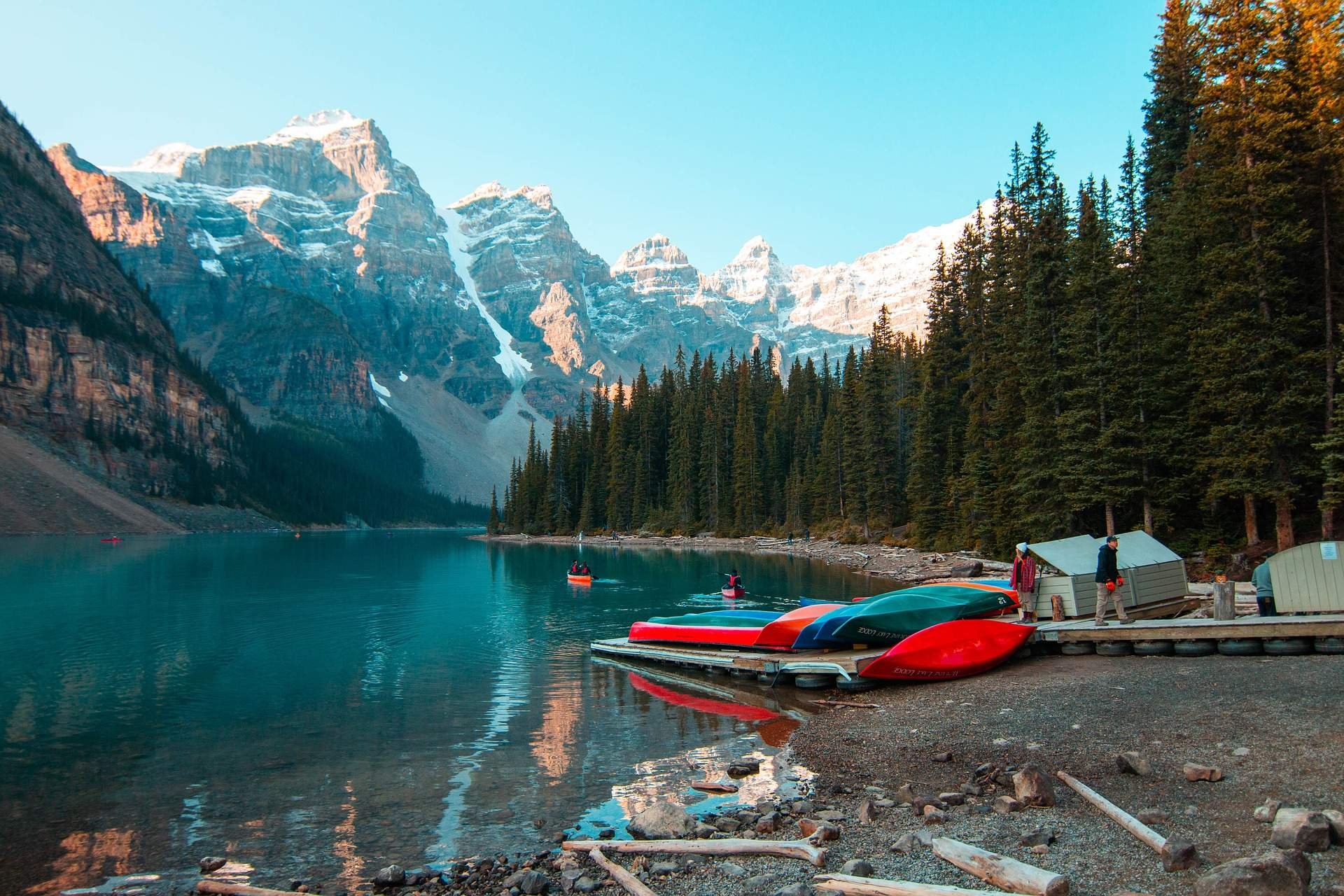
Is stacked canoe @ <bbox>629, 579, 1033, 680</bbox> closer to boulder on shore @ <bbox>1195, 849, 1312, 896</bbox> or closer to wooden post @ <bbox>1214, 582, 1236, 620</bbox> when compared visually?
wooden post @ <bbox>1214, 582, 1236, 620</bbox>

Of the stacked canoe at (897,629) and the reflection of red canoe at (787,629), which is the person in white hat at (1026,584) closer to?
the stacked canoe at (897,629)

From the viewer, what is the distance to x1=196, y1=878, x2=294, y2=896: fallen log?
952 centimetres

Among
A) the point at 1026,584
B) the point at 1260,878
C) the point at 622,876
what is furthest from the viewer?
the point at 1026,584

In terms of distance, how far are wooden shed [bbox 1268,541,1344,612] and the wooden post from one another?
1137mm

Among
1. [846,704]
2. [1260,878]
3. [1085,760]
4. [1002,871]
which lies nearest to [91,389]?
[846,704]

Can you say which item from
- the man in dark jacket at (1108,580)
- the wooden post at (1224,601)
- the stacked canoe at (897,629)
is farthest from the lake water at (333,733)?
the wooden post at (1224,601)

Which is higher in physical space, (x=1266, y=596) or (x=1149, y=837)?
(x=1266, y=596)

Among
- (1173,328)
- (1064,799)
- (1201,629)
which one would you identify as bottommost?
(1064,799)

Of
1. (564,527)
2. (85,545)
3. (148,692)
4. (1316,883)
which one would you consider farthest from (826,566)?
(85,545)

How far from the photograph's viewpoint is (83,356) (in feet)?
528

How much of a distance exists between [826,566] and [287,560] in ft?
190

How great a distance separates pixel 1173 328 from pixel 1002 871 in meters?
34.1

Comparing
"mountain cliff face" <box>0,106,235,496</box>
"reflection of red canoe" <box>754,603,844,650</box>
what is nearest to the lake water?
"reflection of red canoe" <box>754,603,844,650</box>

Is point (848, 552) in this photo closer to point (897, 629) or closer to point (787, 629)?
point (787, 629)
